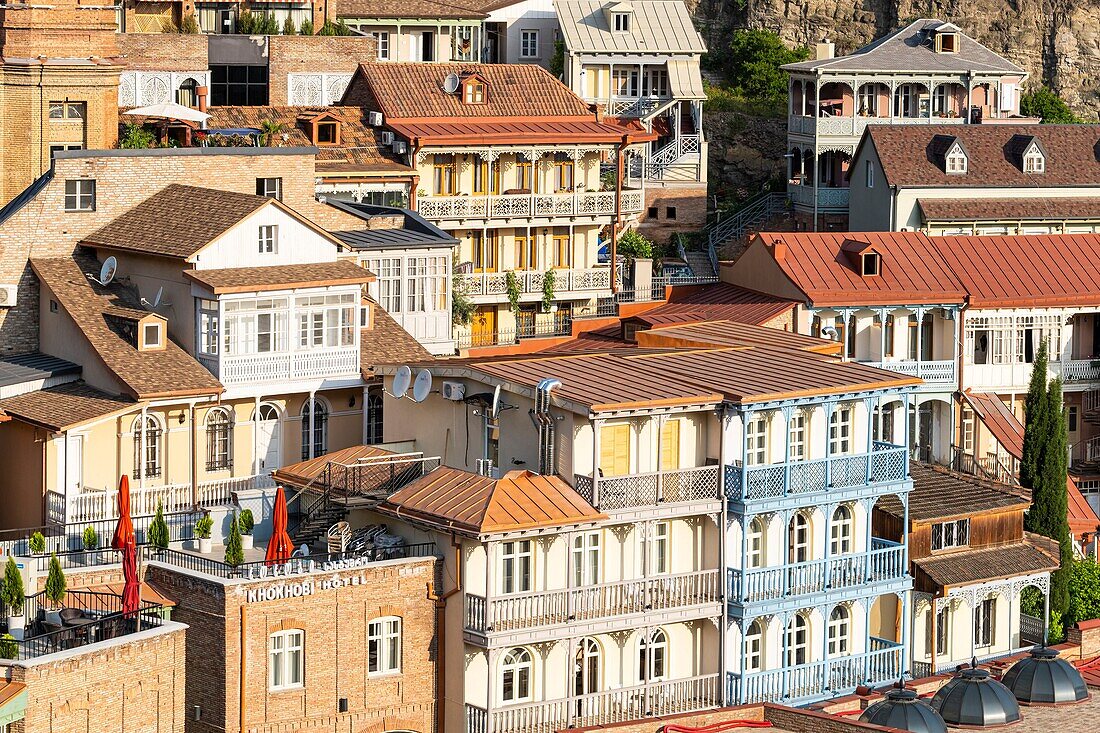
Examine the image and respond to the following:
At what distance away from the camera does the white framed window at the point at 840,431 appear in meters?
63.9

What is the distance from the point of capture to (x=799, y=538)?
63.7 metres

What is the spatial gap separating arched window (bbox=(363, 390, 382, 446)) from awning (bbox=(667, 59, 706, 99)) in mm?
31154

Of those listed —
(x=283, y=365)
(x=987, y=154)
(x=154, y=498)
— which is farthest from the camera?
(x=987, y=154)

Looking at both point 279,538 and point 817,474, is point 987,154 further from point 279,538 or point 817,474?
point 279,538

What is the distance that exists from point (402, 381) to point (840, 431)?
395 inches

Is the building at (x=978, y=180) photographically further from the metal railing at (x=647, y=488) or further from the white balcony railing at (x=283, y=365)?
the metal railing at (x=647, y=488)

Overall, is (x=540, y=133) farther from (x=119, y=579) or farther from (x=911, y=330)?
(x=119, y=579)

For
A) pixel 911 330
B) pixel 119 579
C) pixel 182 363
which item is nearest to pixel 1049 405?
pixel 911 330

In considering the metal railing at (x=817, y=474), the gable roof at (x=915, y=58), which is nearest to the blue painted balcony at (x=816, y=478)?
the metal railing at (x=817, y=474)

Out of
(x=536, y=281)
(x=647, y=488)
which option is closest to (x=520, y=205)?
(x=536, y=281)

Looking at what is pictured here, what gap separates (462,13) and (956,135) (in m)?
20.1

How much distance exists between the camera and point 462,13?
3979 inches

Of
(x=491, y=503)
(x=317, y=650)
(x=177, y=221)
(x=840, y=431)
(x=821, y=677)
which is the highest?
(x=177, y=221)

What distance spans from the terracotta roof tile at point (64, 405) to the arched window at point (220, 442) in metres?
2.81
